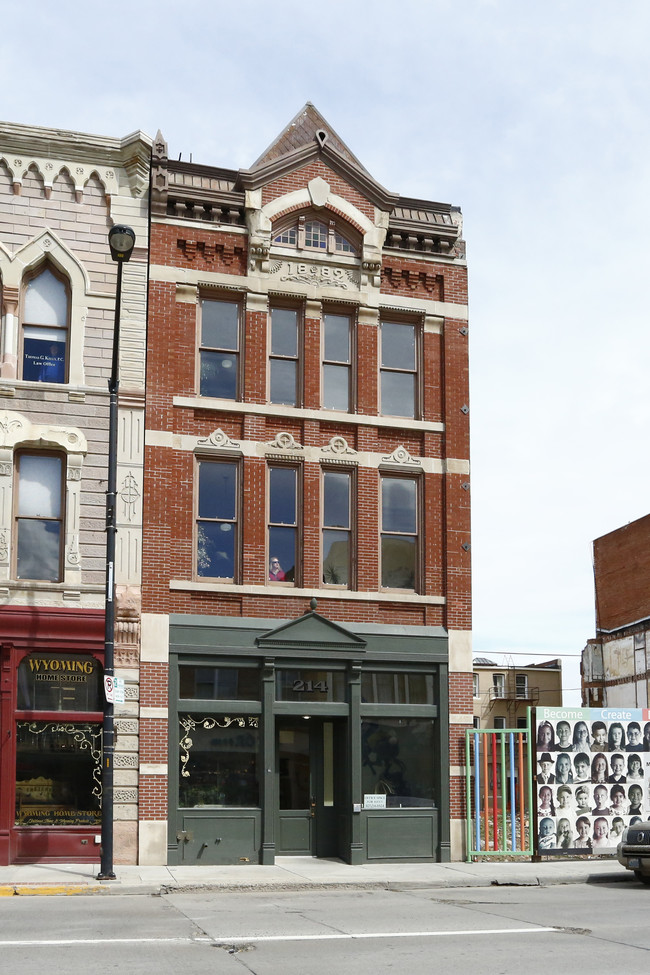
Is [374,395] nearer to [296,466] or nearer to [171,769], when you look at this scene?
[296,466]

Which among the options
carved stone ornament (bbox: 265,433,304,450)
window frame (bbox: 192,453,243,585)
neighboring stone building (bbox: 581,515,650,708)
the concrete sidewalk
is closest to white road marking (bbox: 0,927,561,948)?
the concrete sidewalk

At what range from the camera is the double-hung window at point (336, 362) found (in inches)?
912

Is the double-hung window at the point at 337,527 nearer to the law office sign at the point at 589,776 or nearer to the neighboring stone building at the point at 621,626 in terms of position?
the law office sign at the point at 589,776

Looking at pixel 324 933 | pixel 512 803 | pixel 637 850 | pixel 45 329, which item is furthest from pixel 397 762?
pixel 45 329

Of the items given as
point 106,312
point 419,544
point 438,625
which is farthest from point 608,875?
point 106,312

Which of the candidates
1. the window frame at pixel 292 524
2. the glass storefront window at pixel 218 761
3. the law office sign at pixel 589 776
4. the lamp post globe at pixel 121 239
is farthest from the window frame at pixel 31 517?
the law office sign at pixel 589 776

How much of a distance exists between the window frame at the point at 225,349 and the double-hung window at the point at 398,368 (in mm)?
2914

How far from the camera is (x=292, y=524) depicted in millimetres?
22391

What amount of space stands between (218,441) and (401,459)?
145 inches

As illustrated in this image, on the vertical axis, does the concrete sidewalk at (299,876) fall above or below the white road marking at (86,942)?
below

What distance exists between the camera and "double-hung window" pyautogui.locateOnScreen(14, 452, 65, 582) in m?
20.7

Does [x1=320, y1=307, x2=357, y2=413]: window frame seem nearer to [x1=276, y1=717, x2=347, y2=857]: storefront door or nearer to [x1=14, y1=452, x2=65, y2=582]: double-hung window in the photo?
[x1=14, y1=452, x2=65, y2=582]: double-hung window

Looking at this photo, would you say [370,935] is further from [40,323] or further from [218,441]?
[40,323]

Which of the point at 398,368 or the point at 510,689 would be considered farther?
the point at 510,689
